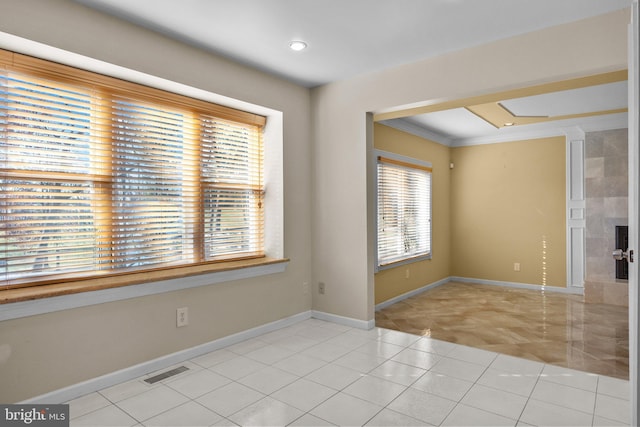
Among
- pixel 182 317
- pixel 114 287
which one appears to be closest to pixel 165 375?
pixel 182 317

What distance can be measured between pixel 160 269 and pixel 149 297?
26cm

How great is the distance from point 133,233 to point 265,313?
4.63 ft

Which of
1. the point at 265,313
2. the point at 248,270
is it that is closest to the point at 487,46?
the point at 248,270

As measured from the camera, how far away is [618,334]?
3598 mm

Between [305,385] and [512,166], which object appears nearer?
[305,385]

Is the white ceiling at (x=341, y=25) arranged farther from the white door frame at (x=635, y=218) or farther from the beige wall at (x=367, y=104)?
the white door frame at (x=635, y=218)

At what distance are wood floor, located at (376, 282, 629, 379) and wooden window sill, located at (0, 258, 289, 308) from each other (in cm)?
169

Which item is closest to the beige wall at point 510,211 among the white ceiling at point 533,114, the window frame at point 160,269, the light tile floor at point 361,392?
the white ceiling at point 533,114

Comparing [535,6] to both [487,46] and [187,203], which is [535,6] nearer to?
[487,46]

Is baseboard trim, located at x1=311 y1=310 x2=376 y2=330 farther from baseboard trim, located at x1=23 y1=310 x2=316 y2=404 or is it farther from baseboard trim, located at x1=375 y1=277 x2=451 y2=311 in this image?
baseboard trim, located at x1=375 y1=277 x2=451 y2=311

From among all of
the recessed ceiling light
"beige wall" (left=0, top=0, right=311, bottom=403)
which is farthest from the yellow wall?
the recessed ceiling light

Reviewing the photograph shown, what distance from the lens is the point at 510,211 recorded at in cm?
590

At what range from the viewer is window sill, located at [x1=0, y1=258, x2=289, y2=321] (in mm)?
2117

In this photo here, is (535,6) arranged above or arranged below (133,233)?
above
